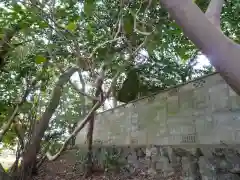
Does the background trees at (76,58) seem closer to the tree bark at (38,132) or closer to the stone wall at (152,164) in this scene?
the tree bark at (38,132)

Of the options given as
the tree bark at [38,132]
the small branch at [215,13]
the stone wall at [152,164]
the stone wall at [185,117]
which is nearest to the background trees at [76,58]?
the tree bark at [38,132]

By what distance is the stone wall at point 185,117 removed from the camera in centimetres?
297

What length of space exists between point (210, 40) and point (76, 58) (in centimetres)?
235

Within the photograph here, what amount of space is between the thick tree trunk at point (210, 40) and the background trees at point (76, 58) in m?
1.57

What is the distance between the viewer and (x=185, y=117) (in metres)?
3.53

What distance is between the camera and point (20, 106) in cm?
449

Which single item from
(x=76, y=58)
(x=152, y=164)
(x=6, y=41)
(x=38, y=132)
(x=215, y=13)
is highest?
(x=6, y=41)

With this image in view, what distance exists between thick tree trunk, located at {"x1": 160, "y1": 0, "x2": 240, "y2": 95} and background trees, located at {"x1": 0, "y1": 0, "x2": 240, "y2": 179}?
1.57m

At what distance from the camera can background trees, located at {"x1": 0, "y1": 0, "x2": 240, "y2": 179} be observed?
3.42 m

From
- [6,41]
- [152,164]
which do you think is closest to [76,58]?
[6,41]

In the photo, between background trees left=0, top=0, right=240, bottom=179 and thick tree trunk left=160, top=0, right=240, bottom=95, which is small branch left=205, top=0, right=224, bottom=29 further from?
background trees left=0, top=0, right=240, bottom=179

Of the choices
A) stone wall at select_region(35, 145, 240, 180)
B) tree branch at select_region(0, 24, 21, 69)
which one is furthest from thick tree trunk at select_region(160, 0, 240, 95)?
tree branch at select_region(0, 24, 21, 69)

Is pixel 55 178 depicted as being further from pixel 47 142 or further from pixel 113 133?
pixel 113 133

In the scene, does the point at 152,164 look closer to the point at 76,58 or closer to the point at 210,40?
the point at 76,58
